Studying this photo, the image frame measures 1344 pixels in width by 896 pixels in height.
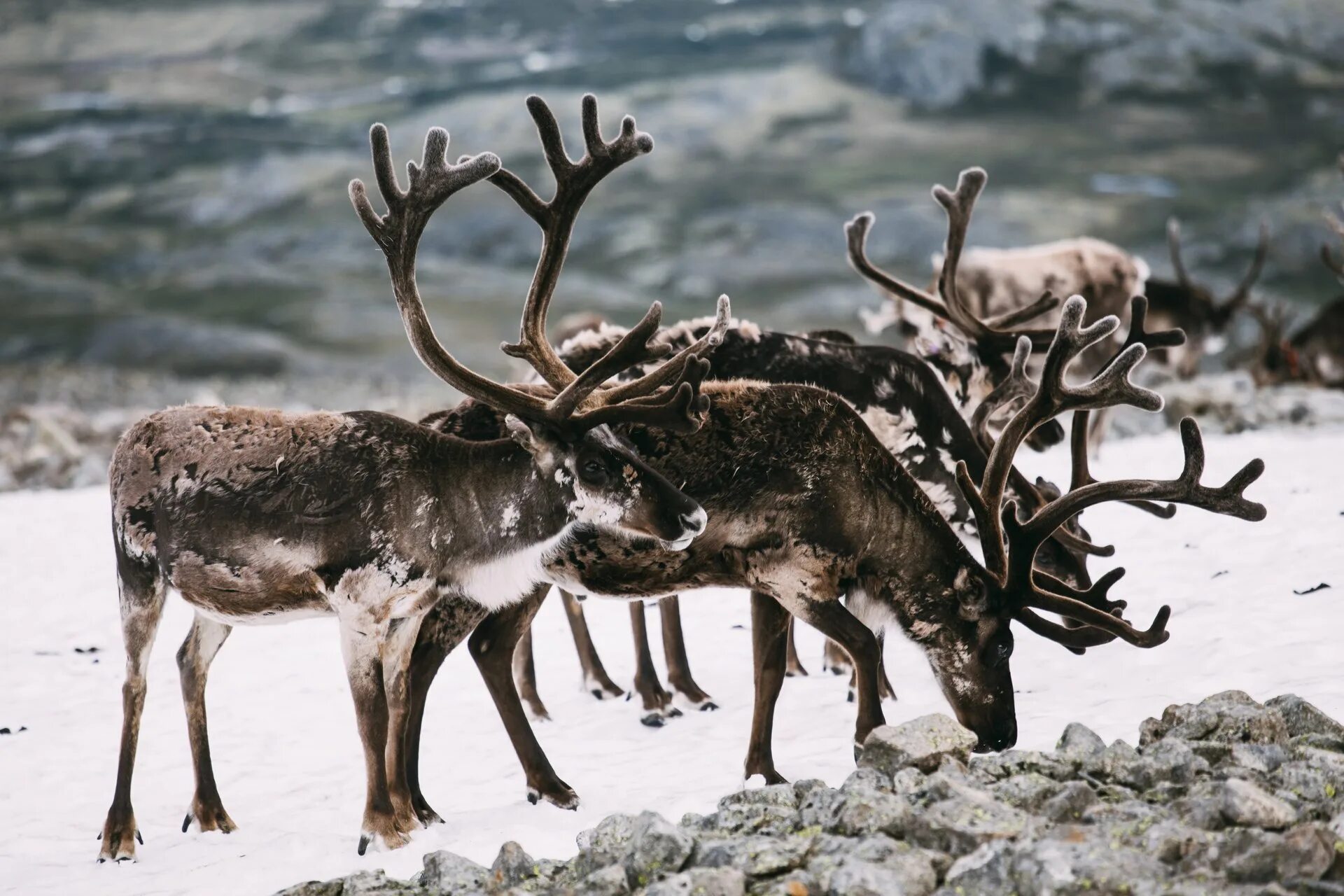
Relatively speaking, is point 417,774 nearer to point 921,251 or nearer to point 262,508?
point 262,508

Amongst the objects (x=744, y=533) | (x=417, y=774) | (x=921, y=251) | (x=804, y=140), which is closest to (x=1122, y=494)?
Answer: (x=744, y=533)

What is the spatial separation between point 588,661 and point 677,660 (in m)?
0.56

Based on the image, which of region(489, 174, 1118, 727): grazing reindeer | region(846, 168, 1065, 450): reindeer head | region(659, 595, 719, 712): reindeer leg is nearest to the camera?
region(489, 174, 1118, 727): grazing reindeer

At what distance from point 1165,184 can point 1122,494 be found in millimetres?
27894

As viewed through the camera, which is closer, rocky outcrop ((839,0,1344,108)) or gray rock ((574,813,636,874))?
gray rock ((574,813,636,874))

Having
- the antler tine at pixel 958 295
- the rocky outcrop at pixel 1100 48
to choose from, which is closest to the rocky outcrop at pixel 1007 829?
the antler tine at pixel 958 295

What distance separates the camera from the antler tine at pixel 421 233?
15.9 ft

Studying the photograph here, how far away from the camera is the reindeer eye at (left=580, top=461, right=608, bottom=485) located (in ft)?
15.5

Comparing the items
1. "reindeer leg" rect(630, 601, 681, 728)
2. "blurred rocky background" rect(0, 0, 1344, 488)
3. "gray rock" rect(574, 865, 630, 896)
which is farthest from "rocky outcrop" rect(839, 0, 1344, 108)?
"gray rock" rect(574, 865, 630, 896)

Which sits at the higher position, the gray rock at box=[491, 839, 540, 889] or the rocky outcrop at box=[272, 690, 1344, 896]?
the rocky outcrop at box=[272, 690, 1344, 896]

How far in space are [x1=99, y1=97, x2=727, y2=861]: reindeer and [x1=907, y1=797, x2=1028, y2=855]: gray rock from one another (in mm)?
1367

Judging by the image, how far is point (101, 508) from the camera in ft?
36.1

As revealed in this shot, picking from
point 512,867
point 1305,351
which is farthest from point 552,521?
point 1305,351

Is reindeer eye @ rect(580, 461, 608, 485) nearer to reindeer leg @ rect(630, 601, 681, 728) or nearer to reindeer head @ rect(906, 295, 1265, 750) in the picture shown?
reindeer head @ rect(906, 295, 1265, 750)
